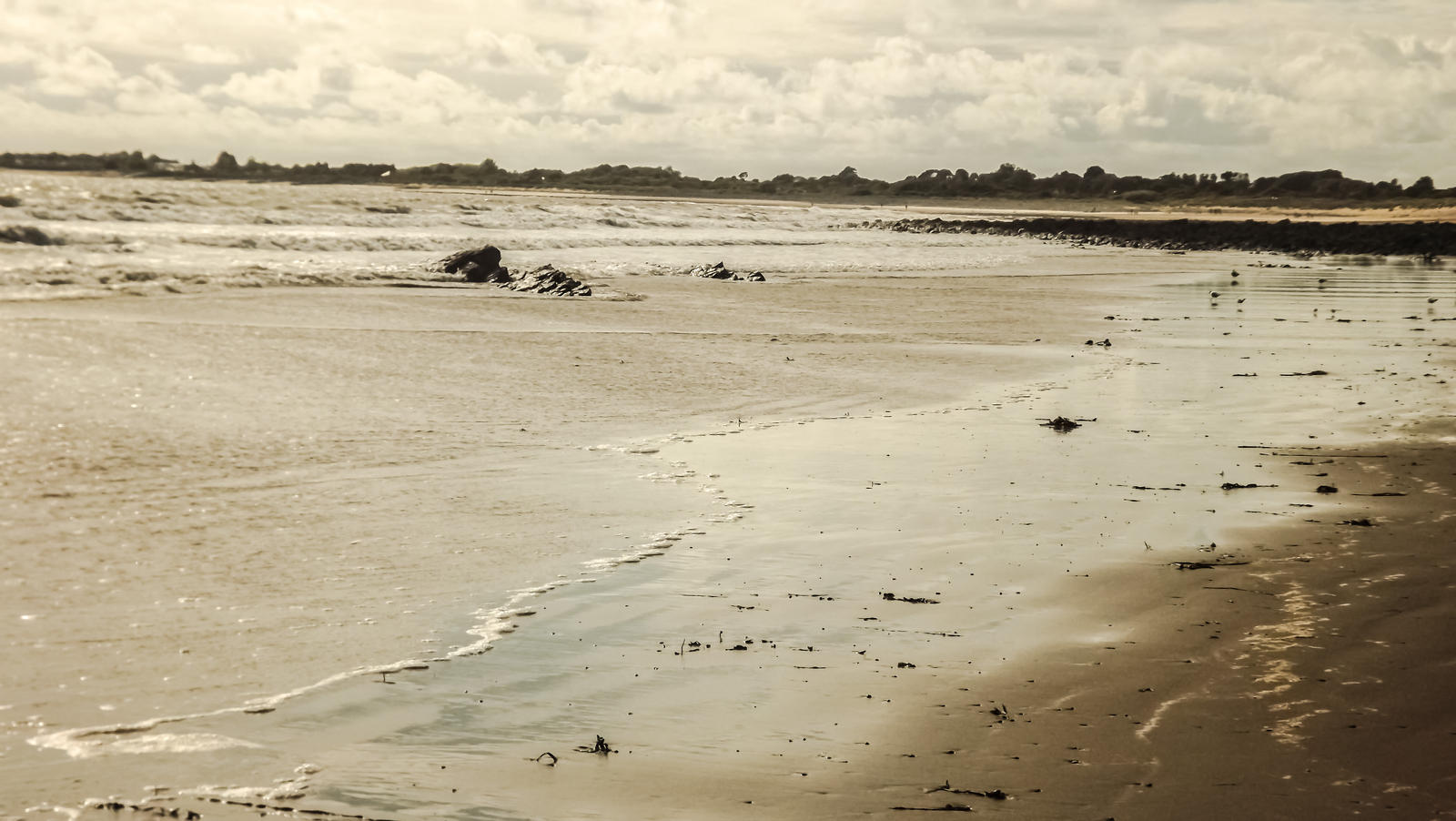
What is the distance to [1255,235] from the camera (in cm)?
6178

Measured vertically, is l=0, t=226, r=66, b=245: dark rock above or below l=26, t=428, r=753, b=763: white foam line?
above

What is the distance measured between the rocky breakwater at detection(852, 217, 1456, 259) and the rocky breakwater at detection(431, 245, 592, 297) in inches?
1520

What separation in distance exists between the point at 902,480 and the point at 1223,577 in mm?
2917

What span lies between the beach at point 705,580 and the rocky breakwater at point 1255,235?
139 ft

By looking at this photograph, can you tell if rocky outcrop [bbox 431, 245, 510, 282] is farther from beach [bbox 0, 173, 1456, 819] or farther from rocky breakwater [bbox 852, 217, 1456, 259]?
rocky breakwater [bbox 852, 217, 1456, 259]

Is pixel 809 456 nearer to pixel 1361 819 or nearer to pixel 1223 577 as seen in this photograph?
pixel 1223 577

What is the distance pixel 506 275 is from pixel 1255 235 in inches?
1877

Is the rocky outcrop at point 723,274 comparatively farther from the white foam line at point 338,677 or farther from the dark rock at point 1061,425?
the white foam line at point 338,677

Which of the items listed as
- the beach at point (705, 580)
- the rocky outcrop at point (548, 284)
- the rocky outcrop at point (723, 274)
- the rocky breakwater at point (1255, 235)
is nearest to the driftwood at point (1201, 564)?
the beach at point (705, 580)

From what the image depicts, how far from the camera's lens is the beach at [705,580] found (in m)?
4.42

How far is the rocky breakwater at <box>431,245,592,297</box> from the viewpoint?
26031 millimetres

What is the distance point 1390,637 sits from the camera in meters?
5.84

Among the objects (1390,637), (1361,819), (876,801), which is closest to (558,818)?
(876,801)

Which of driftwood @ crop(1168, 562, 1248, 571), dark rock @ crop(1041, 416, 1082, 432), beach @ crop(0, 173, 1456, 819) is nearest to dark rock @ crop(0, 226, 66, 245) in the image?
beach @ crop(0, 173, 1456, 819)
